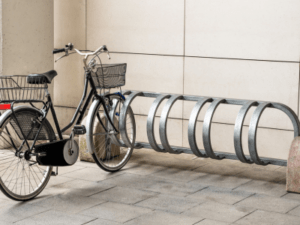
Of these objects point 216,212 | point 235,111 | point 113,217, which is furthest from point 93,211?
point 235,111

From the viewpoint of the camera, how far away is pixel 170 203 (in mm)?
4848

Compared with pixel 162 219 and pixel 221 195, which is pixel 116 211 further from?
pixel 221 195

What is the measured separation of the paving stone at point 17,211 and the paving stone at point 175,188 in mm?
1220

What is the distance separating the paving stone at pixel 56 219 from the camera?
4344 mm

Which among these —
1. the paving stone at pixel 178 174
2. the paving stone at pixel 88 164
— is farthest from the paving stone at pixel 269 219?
the paving stone at pixel 88 164

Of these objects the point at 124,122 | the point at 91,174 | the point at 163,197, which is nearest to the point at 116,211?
the point at 163,197

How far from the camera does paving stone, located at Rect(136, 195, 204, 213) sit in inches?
185

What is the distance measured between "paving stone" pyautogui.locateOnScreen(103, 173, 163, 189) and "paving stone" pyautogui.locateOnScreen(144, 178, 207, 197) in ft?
0.30

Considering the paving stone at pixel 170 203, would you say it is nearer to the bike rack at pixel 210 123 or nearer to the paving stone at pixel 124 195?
the paving stone at pixel 124 195

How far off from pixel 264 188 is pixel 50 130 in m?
2.30

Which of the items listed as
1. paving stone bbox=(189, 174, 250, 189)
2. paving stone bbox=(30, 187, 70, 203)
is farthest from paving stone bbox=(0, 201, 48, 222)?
paving stone bbox=(189, 174, 250, 189)

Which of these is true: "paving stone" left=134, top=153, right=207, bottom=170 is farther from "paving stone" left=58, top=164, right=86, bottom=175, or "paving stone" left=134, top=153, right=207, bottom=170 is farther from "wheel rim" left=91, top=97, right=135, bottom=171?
"paving stone" left=58, top=164, right=86, bottom=175

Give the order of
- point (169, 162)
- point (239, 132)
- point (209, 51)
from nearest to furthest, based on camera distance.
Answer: point (239, 132) < point (169, 162) < point (209, 51)

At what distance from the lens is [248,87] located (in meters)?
6.58
